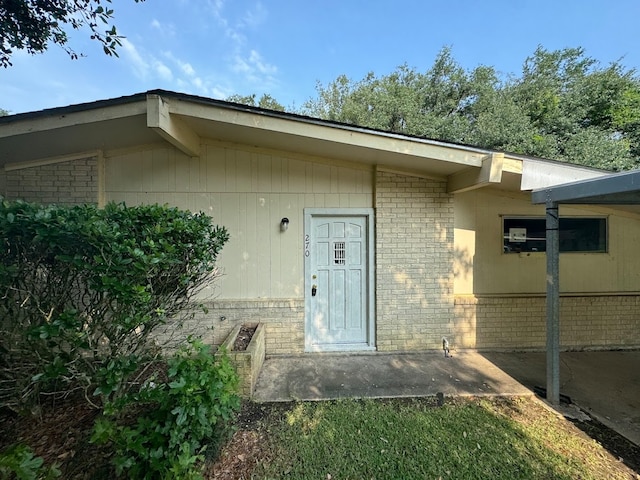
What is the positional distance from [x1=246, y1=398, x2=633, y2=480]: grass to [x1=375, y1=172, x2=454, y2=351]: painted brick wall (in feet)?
5.13

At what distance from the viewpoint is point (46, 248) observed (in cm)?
245

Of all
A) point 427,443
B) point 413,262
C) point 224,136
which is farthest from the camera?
point 413,262

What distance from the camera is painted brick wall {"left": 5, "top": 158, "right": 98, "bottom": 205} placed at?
4.25m

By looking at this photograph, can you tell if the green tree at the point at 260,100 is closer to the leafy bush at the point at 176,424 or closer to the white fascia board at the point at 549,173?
the white fascia board at the point at 549,173

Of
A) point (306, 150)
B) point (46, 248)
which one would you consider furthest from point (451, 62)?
point (46, 248)

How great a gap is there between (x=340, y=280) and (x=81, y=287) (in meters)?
3.38

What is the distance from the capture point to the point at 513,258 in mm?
4977

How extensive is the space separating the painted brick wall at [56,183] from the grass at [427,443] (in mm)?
4273

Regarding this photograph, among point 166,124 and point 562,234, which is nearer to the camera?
point 166,124

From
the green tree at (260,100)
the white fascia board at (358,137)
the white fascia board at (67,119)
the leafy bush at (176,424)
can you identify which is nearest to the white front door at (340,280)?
the white fascia board at (358,137)

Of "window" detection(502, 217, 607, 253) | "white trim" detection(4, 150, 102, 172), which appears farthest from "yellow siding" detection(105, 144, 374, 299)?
"window" detection(502, 217, 607, 253)

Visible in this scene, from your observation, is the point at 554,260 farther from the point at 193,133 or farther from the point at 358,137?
the point at 193,133

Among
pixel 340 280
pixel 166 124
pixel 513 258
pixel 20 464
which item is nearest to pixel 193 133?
pixel 166 124

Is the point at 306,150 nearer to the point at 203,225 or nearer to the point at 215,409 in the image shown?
the point at 203,225
